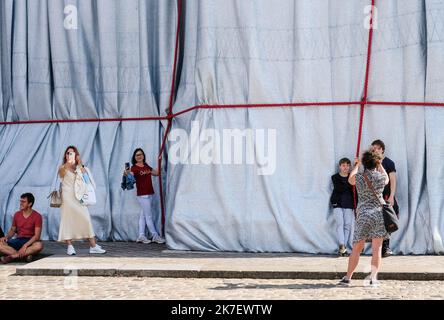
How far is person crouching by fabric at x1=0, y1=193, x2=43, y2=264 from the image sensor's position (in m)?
9.08

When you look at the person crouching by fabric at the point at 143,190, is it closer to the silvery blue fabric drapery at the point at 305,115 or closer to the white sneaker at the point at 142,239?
the white sneaker at the point at 142,239

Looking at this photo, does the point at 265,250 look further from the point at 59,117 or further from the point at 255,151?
the point at 59,117

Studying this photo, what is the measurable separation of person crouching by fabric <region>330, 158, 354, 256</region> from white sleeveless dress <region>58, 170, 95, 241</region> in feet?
10.1

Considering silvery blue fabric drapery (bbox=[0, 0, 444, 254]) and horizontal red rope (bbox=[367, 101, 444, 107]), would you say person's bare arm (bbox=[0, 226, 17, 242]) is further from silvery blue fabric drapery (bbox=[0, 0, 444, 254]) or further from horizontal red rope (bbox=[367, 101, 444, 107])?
horizontal red rope (bbox=[367, 101, 444, 107])

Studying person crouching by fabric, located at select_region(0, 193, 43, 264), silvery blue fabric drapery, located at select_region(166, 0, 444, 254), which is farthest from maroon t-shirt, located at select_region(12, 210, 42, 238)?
silvery blue fabric drapery, located at select_region(166, 0, 444, 254)

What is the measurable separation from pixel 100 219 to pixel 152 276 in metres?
2.86

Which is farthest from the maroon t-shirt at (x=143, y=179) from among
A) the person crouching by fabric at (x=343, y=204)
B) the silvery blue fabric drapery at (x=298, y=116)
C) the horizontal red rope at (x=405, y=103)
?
the horizontal red rope at (x=405, y=103)

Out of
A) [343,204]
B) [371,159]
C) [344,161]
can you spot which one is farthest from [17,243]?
[371,159]

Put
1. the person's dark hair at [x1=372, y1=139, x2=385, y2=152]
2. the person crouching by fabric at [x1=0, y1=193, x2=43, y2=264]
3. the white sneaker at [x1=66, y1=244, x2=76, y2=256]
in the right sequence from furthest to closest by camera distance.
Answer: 1. the white sneaker at [x1=66, y1=244, x2=76, y2=256]
2. the person crouching by fabric at [x1=0, y1=193, x2=43, y2=264]
3. the person's dark hair at [x1=372, y1=139, x2=385, y2=152]

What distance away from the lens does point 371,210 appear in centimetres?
717

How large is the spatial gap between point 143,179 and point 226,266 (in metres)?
2.57

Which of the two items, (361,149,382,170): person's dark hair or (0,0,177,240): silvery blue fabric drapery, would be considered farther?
(0,0,177,240): silvery blue fabric drapery

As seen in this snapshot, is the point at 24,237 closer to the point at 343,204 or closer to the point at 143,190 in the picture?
the point at 143,190

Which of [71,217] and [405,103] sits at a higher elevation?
[405,103]
